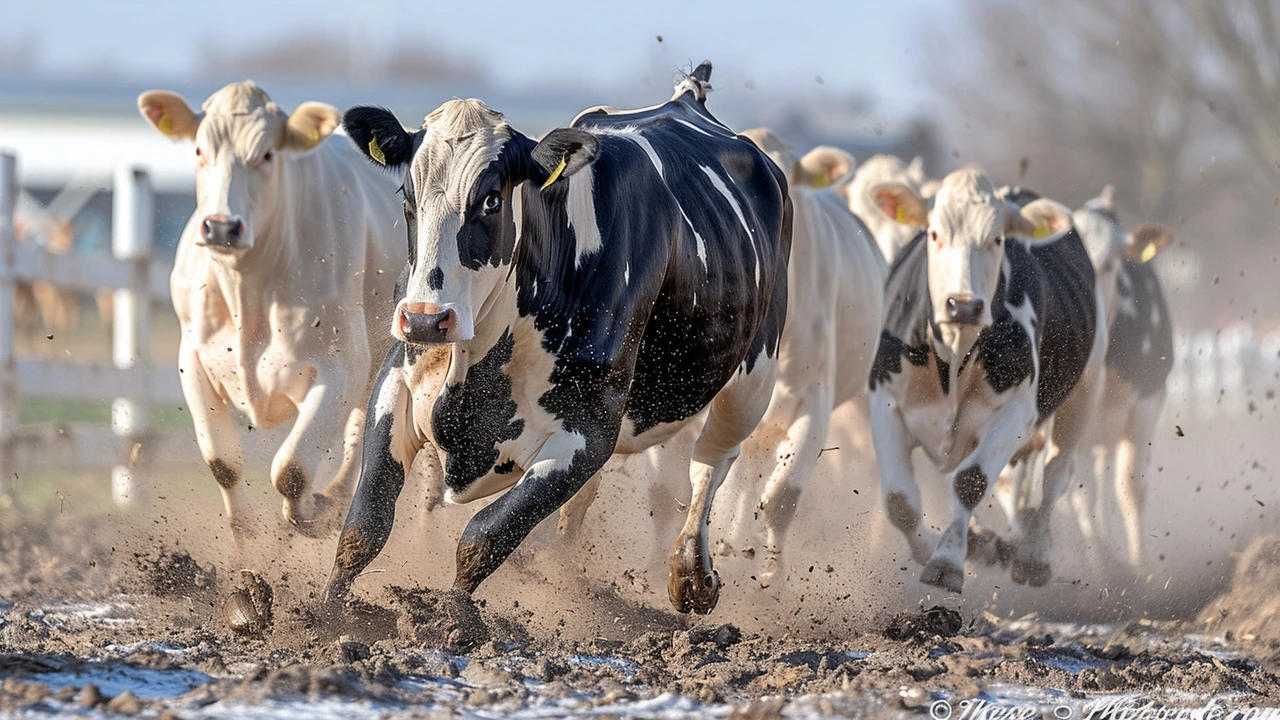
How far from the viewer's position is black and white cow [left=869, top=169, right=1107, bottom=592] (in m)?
6.81

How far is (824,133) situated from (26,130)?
1374 centimetres

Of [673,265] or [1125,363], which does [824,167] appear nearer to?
[1125,363]

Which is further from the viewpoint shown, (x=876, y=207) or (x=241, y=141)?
(x=876, y=207)

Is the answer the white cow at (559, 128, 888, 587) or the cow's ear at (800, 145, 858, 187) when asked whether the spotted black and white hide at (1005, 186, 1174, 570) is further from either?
the cow's ear at (800, 145, 858, 187)

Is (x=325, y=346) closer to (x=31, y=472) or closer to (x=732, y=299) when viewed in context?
(x=732, y=299)

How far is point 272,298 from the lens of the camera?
250 inches

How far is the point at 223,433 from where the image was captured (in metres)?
6.33

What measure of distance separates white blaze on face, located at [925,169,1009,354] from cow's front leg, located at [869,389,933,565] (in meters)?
0.40

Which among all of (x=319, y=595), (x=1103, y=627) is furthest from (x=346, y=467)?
(x=1103, y=627)

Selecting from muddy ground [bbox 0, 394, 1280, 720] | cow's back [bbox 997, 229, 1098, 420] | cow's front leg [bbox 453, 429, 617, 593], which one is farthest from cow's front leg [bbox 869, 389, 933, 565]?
cow's front leg [bbox 453, 429, 617, 593]

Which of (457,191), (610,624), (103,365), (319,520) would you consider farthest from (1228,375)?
(457,191)

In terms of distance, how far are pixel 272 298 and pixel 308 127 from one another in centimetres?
72

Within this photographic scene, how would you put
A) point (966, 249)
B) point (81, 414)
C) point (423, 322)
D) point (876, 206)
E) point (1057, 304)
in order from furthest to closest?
point (81, 414), point (876, 206), point (1057, 304), point (966, 249), point (423, 322)

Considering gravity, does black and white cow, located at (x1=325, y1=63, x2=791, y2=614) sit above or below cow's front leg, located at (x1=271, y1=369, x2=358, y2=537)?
above
